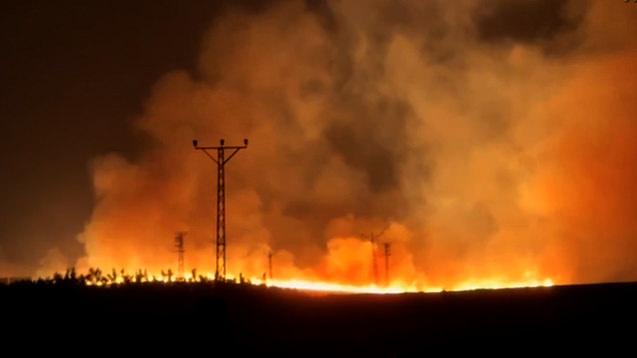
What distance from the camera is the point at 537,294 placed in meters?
32.4

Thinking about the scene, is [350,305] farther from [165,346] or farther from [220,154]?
[220,154]

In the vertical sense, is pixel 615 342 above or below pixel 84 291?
below

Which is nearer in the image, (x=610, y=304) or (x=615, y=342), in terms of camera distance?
(x=615, y=342)

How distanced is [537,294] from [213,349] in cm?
1188

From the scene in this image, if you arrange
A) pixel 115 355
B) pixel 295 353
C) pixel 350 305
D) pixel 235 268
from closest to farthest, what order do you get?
pixel 115 355 < pixel 295 353 < pixel 350 305 < pixel 235 268

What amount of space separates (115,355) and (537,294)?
1464 centimetres

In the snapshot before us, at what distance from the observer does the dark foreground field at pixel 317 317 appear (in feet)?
90.7

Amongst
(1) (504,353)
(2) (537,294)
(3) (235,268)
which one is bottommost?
(1) (504,353)

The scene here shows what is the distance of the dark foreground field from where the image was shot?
1089 inches

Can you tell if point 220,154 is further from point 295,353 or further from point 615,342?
point 615,342

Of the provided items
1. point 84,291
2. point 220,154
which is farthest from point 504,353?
point 220,154

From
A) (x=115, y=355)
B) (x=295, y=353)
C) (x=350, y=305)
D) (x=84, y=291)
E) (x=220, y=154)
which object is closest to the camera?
(x=115, y=355)

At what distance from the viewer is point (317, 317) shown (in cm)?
3100

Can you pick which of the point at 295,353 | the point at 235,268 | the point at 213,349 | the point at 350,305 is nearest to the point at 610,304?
the point at 350,305
